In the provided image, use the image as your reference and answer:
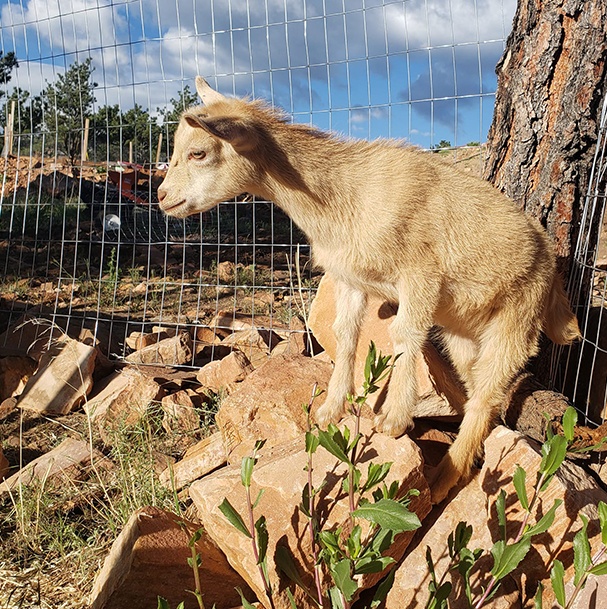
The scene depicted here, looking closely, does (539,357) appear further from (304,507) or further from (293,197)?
(304,507)

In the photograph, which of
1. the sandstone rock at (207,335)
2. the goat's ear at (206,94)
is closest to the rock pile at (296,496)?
the goat's ear at (206,94)

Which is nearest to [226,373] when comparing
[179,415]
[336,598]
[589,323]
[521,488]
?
[179,415]

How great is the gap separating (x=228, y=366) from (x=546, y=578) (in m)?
2.77

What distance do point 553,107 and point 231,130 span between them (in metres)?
2.07

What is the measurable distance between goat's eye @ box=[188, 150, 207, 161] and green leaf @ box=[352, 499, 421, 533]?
1.95 meters

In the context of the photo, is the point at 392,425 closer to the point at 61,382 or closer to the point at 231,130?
the point at 231,130

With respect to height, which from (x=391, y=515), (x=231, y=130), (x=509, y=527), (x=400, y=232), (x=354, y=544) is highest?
(x=231, y=130)

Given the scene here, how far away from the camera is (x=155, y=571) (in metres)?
2.59

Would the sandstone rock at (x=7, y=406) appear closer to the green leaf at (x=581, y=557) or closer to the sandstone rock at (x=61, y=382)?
the sandstone rock at (x=61, y=382)

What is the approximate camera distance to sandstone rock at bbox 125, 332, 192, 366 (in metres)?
5.49

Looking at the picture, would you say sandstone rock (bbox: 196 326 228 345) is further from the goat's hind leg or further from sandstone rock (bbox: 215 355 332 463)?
the goat's hind leg

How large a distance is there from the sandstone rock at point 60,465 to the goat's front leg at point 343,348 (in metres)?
1.41

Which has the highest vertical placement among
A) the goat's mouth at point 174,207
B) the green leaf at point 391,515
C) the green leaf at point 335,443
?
the goat's mouth at point 174,207

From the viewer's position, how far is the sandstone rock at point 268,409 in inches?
140
